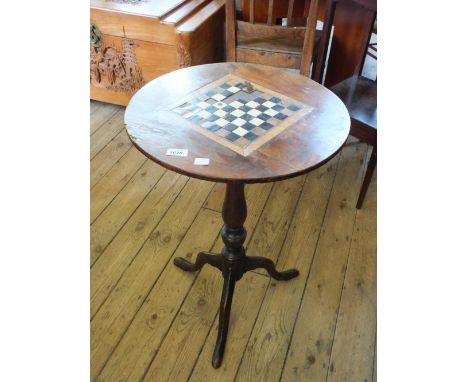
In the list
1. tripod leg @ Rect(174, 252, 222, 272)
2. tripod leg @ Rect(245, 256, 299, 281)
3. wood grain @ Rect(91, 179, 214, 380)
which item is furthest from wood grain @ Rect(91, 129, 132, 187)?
tripod leg @ Rect(245, 256, 299, 281)

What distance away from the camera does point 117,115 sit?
8.52ft

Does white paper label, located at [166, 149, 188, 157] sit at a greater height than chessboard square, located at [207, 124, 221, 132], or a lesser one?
lesser

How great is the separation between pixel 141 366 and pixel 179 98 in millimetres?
915

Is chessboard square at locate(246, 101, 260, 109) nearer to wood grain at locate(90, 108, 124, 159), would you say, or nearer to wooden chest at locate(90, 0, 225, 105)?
wooden chest at locate(90, 0, 225, 105)

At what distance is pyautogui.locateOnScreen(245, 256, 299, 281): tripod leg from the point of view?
4.86ft

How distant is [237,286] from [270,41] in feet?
3.55

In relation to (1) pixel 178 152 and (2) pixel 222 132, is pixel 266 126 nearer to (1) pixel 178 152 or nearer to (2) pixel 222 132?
(2) pixel 222 132

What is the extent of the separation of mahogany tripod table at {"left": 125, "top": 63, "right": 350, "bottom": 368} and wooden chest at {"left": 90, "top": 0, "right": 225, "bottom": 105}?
872 mm

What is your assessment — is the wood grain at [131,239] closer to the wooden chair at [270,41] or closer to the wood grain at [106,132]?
the wood grain at [106,132]

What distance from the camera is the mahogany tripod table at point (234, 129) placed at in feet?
3.17

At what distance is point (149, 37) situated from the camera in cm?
221

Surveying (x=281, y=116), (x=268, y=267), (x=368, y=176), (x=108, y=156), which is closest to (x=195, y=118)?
(x=281, y=116)

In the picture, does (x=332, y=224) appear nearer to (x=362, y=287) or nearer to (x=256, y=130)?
(x=362, y=287)
